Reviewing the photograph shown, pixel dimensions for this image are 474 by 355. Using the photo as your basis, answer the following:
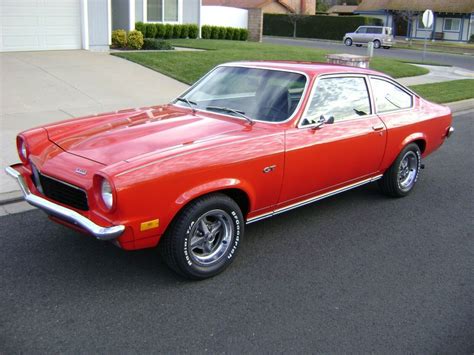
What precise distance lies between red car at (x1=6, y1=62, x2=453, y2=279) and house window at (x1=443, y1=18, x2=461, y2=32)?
4862 cm

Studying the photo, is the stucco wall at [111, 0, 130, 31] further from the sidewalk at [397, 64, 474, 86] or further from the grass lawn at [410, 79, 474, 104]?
the grass lawn at [410, 79, 474, 104]

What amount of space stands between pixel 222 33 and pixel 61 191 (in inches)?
997

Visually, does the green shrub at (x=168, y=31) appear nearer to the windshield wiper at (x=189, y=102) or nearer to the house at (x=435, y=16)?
the windshield wiper at (x=189, y=102)

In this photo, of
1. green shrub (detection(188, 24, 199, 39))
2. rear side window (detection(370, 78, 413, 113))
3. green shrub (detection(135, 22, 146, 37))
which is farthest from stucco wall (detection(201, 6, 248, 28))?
rear side window (detection(370, 78, 413, 113))

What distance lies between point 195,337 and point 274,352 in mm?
502

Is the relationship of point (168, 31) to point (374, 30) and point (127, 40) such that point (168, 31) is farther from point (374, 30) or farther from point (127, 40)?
point (374, 30)

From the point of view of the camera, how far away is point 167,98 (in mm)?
11133

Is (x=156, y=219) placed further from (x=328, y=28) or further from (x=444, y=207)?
(x=328, y=28)

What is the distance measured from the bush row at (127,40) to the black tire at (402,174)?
13647 mm

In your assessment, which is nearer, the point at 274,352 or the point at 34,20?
the point at 274,352

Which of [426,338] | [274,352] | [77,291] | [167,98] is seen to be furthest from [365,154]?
[167,98]

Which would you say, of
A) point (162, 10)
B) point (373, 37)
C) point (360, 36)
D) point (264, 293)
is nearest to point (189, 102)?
point (264, 293)

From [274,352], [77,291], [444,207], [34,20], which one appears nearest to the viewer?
[274,352]

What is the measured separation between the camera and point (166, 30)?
22875mm
